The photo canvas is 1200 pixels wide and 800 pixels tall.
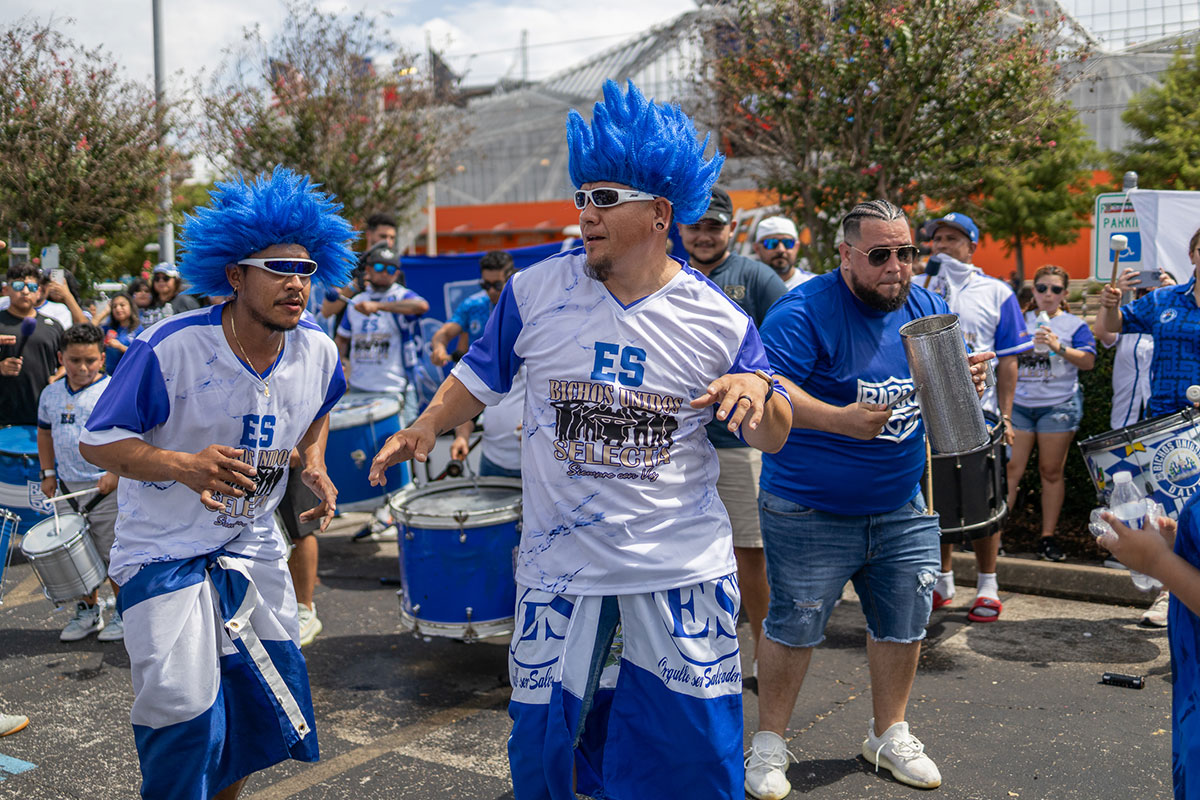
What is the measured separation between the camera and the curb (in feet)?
20.4

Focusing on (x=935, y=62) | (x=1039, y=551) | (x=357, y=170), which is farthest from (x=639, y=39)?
(x=1039, y=551)

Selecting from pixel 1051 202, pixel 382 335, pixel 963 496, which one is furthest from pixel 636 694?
pixel 1051 202

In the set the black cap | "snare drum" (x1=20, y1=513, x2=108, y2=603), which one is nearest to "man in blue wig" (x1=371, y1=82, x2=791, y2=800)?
the black cap

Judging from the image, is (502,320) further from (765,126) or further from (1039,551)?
(765,126)

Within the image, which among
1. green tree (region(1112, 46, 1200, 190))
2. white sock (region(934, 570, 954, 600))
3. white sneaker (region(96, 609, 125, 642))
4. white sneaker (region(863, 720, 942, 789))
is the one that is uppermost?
green tree (region(1112, 46, 1200, 190))

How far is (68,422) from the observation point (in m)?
6.14

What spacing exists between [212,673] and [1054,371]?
19.3 feet

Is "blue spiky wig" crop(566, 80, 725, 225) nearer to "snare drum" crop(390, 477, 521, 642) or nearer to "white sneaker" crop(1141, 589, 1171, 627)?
"snare drum" crop(390, 477, 521, 642)

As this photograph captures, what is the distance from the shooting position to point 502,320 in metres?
2.98

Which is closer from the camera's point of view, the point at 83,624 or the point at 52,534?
the point at 52,534

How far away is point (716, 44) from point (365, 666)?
930 cm

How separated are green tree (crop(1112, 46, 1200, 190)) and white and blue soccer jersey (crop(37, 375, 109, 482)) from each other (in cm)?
2386

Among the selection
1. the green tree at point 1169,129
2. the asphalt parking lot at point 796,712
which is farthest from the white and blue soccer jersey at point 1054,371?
the green tree at point 1169,129

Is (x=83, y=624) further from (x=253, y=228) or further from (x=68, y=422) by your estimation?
(x=253, y=228)
